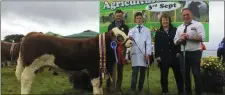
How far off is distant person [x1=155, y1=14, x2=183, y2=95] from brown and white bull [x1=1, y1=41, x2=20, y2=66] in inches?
88.5

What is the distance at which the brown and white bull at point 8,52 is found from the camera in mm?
6758

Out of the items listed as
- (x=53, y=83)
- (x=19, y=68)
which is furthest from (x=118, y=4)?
(x=19, y=68)

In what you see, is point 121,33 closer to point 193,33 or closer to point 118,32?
point 118,32

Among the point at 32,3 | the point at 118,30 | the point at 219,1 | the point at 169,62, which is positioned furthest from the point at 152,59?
the point at 32,3

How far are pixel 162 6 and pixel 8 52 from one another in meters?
2.55

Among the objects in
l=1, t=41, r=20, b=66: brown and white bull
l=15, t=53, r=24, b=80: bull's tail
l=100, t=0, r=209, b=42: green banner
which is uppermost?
l=100, t=0, r=209, b=42: green banner

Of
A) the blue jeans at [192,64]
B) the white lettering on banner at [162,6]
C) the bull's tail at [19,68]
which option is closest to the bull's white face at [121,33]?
the white lettering on banner at [162,6]

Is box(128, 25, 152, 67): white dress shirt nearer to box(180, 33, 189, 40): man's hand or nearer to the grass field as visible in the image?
the grass field

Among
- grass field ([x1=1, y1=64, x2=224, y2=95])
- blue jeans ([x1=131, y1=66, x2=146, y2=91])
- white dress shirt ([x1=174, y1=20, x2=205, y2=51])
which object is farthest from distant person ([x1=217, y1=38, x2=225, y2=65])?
blue jeans ([x1=131, y1=66, x2=146, y2=91])

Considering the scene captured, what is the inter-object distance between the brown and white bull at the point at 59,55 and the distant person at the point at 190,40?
1.05 metres

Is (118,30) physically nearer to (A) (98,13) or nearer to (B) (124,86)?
(A) (98,13)

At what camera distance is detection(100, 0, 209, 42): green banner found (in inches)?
272

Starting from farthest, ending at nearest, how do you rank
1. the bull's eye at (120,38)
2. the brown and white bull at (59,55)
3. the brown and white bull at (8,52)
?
the brown and white bull at (8,52) < the bull's eye at (120,38) < the brown and white bull at (59,55)

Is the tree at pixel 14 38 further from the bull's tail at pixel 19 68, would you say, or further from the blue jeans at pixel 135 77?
the blue jeans at pixel 135 77
